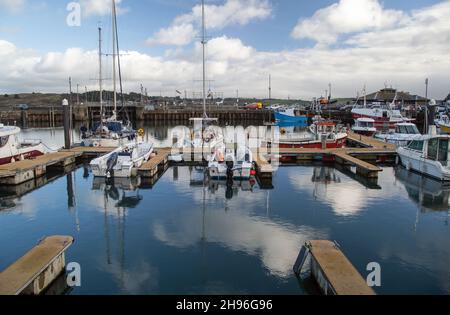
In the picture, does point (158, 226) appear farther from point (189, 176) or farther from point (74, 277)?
point (189, 176)

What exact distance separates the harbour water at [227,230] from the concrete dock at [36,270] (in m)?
0.82

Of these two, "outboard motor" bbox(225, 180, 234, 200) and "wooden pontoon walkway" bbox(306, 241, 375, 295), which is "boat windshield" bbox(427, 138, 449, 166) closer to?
"outboard motor" bbox(225, 180, 234, 200)

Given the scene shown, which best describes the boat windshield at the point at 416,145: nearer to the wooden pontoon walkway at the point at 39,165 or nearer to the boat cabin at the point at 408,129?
the boat cabin at the point at 408,129

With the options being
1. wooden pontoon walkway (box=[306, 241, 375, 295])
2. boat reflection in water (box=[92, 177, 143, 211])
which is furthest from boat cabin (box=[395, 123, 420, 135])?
wooden pontoon walkway (box=[306, 241, 375, 295])

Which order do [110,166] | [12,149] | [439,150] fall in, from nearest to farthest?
[110,166]
[439,150]
[12,149]

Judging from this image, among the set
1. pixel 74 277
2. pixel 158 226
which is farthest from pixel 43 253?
pixel 158 226

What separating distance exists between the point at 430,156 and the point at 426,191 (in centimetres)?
432

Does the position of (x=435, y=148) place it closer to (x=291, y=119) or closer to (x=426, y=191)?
(x=426, y=191)

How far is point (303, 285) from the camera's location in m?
9.55

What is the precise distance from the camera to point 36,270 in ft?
28.0

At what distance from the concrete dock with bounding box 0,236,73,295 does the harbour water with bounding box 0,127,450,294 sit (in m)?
0.82

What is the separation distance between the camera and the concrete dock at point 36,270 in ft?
26.0

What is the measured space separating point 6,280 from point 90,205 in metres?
9.06

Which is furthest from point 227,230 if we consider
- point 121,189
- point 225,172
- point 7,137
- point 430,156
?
point 7,137
